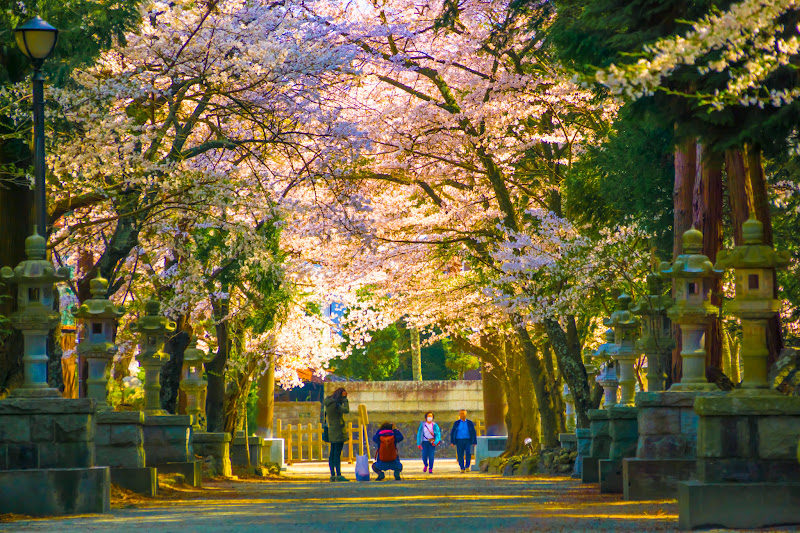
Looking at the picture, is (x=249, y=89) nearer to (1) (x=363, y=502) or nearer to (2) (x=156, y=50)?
(2) (x=156, y=50)

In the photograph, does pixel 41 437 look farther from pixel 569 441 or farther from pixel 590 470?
pixel 569 441

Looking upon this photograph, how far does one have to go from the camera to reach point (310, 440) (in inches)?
1522

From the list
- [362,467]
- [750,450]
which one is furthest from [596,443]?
[750,450]

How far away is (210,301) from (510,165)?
22.8 feet

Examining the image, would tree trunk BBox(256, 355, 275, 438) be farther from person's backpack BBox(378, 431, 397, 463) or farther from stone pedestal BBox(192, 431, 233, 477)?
person's backpack BBox(378, 431, 397, 463)

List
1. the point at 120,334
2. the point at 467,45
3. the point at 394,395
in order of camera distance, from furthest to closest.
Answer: the point at 394,395 < the point at 120,334 < the point at 467,45

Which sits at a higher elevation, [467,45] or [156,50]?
[467,45]

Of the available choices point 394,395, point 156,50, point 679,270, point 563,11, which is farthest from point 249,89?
point 394,395

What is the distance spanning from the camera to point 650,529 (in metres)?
8.31

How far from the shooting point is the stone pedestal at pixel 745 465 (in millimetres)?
8195

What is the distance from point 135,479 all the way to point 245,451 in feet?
39.0

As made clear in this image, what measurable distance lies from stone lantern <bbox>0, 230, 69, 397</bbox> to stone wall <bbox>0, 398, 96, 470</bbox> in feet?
0.92

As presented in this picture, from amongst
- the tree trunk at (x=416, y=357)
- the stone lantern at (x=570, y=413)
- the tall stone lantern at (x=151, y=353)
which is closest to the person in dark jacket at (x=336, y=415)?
the tall stone lantern at (x=151, y=353)

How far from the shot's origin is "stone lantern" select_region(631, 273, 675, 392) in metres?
13.9
